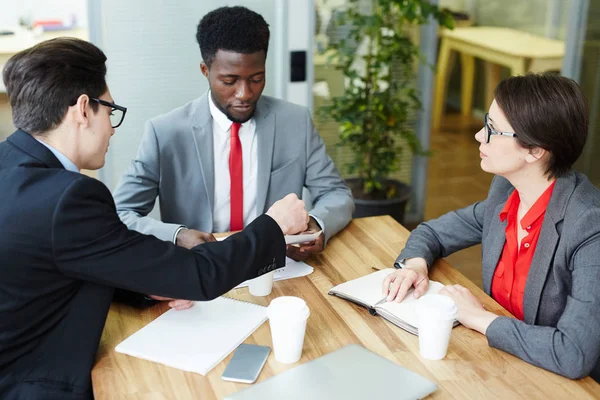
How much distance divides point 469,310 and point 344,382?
410 mm

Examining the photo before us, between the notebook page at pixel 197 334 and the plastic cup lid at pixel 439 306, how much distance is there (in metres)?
0.38

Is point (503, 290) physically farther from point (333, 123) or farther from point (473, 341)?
point (333, 123)

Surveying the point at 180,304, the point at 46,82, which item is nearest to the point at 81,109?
the point at 46,82

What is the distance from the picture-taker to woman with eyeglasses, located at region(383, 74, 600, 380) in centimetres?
149

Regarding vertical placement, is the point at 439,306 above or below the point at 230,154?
below

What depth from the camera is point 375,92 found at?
3.61m

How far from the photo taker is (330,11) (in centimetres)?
363

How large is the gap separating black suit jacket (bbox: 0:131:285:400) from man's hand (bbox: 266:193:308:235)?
12.1 inches

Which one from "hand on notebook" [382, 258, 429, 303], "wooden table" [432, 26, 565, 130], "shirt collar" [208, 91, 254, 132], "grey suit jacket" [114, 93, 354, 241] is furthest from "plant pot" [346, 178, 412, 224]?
"hand on notebook" [382, 258, 429, 303]

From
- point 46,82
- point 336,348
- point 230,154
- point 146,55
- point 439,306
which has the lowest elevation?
point 336,348

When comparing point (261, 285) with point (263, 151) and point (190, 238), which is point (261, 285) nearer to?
point (190, 238)

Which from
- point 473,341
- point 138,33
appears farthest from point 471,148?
point 473,341

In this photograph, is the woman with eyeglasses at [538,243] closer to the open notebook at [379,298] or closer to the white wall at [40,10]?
the open notebook at [379,298]

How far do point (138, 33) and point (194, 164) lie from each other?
983mm
